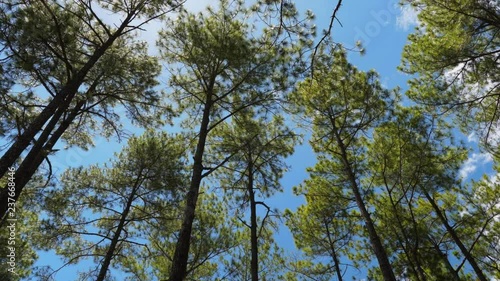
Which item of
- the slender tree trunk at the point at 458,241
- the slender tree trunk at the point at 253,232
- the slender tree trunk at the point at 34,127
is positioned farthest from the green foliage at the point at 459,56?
the slender tree trunk at the point at 34,127

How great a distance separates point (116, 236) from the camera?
27.3ft

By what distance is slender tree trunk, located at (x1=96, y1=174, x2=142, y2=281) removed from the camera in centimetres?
760

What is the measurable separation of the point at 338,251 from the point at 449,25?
728 cm

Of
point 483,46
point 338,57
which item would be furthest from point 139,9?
point 483,46

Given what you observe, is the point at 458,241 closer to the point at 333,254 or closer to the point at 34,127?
the point at 333,254

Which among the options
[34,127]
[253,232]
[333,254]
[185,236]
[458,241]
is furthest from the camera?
[333,254]

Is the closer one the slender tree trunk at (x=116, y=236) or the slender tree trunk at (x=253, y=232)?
the slender tree trunk at (x=253, y=232)

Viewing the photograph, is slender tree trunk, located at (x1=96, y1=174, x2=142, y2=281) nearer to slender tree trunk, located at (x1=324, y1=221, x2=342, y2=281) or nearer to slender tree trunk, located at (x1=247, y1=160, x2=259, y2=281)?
slender tree trunk, located at (x1=247, y1=160, x2=259, y2=281)

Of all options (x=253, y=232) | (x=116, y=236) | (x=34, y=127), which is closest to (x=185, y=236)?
(x=34, y=127)

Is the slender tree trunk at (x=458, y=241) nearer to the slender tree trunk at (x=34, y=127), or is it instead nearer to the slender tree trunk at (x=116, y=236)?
the slender tree trunk at (x=116, y=236)

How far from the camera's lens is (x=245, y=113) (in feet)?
28.5

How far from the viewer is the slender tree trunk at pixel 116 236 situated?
7.60m

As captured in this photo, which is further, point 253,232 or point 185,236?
point 253,232

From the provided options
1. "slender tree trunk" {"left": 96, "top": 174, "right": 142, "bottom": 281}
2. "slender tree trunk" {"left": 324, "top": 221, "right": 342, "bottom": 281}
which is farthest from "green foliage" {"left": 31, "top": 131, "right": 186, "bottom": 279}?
"slender tree trunk" {"left": 324, "top": 221, "right": 342, "bottom": 281}
